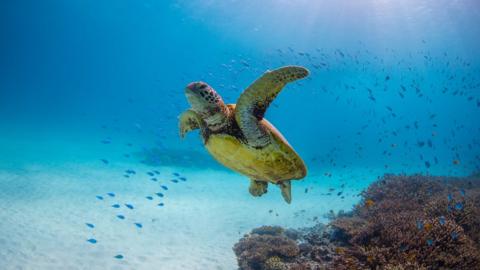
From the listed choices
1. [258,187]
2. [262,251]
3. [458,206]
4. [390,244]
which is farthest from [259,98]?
[458,206]

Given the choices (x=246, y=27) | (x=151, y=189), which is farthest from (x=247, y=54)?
(x=151, y=189)

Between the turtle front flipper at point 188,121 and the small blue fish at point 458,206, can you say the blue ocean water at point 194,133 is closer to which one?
the turtle front flipper at point 188,121

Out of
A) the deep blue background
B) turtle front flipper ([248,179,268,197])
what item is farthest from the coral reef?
the deep blue background

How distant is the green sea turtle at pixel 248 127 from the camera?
322 centimetres

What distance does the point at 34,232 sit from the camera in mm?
7809

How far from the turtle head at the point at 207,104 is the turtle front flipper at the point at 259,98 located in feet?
0.77

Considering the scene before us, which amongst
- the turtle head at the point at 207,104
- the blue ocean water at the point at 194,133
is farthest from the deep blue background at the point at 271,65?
the turtle head at the point at 207,104

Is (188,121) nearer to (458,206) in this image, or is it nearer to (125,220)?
(458,206)

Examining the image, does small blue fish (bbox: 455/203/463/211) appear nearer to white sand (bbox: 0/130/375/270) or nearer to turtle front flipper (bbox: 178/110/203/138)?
white sand (bbox: 0/130/375/270)

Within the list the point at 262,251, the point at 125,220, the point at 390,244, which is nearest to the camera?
the point at 390,244

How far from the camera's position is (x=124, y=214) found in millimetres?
10531

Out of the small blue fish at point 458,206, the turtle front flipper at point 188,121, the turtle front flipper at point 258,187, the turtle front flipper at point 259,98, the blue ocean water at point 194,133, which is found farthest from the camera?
the blue ocean water at point 194,133

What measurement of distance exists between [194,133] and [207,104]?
43.2 meters

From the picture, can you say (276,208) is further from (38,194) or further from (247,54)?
(247,54)
